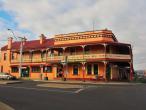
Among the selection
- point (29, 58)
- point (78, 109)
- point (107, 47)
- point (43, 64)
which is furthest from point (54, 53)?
point (78, 109)

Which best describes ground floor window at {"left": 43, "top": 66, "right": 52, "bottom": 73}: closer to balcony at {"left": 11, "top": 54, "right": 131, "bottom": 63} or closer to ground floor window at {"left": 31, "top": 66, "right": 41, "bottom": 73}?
balcony at {"left": 11, "top": 54, "right": 131, "bottom": 63}

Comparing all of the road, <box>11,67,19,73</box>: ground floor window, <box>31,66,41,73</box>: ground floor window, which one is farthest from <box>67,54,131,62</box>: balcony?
the road

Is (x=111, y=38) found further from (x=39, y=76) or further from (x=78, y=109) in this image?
(x=78, y=109)

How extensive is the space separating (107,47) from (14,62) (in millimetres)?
22746

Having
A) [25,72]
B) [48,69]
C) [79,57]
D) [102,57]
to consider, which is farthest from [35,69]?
[102,57]

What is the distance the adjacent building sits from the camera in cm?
5309

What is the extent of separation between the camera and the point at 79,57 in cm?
5494

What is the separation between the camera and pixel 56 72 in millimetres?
60000

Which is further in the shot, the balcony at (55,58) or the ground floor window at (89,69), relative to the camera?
the balcony at (55,58)

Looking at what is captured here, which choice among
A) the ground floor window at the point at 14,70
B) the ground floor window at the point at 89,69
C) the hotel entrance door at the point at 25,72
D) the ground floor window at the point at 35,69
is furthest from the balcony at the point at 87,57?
the ground floor window at the point at 14,70

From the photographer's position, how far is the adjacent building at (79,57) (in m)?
53.1

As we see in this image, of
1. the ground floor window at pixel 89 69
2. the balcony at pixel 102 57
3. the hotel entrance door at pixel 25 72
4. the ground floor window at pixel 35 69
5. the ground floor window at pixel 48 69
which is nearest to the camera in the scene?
the balcony at pixel 102 57

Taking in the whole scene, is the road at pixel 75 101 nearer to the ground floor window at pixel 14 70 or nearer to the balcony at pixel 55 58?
the balcony at pixel 55 58

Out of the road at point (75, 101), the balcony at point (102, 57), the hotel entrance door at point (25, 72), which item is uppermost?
the balcony at point (102, 57)
